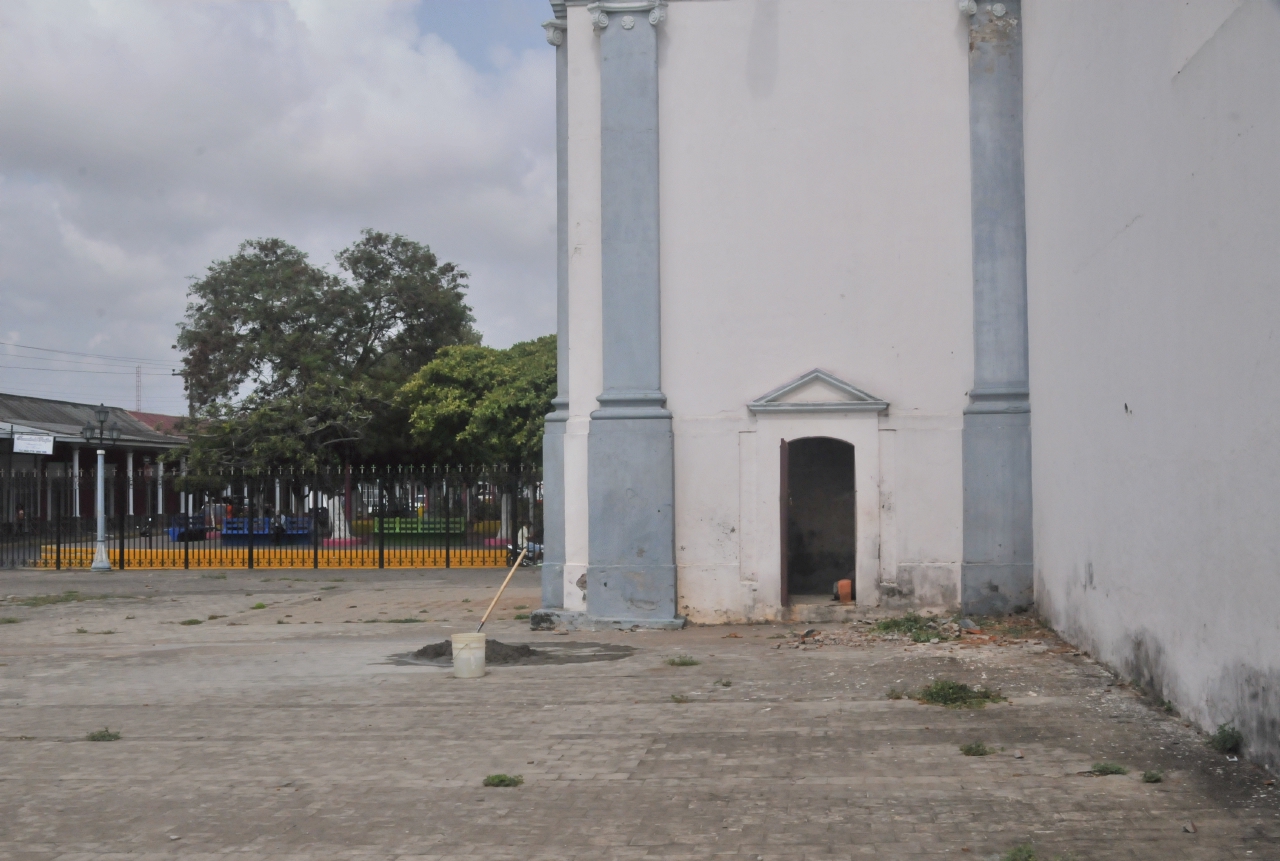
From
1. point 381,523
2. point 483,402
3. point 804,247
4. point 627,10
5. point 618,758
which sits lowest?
point 618,758

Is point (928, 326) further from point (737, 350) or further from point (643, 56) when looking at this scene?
point (643, 56)

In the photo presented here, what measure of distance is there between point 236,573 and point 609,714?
17140mm

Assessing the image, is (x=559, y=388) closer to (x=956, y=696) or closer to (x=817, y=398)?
(x=817, y=398)

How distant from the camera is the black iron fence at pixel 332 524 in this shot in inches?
920

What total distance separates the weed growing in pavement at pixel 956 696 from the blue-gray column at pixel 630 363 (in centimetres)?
498

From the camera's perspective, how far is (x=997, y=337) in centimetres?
1350

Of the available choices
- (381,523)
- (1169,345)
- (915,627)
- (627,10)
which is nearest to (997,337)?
(915,627)

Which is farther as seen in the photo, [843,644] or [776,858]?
[843,644]

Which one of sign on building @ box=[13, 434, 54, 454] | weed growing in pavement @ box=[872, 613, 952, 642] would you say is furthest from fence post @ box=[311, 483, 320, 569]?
weed growing in pavement @ box=[872, 613, 952, 642]

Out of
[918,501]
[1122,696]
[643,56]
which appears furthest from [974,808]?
[643,56]

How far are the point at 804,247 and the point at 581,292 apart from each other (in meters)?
2.66

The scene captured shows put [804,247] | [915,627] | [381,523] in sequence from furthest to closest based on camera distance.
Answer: [381,523] → [804,247] → [915,627]

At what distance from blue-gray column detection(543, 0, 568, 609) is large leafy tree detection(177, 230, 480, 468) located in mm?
21581

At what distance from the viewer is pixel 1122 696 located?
8.77 meters
